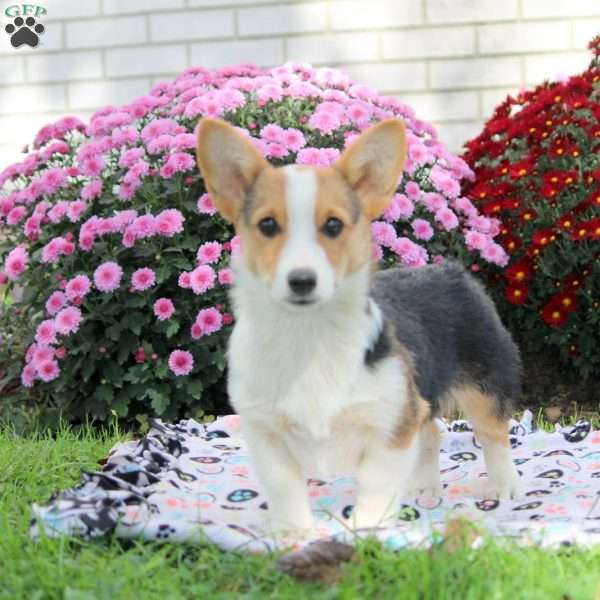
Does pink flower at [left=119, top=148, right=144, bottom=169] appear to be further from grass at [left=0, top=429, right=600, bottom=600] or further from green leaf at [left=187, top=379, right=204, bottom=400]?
grass at [left=0, top=429, right=600, bottom=600]

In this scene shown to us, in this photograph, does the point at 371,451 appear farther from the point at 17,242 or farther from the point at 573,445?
the point at 17,242

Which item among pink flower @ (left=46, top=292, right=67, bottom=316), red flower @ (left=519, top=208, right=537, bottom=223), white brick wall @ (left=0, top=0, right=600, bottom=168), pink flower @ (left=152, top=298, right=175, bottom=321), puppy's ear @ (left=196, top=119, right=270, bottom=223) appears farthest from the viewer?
white brick wall @ (left=0, top=0, right=600, bottom=168)

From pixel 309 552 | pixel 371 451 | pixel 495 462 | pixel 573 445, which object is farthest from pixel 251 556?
pixel 573 445

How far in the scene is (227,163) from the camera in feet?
10.9

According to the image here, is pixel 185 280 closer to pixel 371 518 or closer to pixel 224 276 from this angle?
pixel 224 276

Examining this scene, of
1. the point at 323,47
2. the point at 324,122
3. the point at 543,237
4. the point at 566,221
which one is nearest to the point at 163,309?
the point at 324,122

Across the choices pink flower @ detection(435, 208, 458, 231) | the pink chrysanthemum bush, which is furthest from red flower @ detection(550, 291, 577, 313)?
pink flower @ detection(435, 208, 458, 231)

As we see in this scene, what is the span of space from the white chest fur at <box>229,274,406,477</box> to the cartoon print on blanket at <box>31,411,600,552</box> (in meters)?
0.31

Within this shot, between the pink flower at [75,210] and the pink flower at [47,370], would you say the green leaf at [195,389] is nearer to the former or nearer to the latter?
the pink flower at [47,370]

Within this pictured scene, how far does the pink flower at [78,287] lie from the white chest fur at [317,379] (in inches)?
79.4

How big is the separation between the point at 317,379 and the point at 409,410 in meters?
0.34

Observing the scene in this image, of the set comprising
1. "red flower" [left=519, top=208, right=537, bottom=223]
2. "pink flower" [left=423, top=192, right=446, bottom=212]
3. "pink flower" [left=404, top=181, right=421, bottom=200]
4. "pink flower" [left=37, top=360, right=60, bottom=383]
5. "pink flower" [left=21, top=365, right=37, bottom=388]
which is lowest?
"pink flower" [left=21, top=365, right=37, bottom=388]

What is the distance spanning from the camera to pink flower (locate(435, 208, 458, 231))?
18.5 feet

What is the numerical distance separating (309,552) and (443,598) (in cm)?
44
